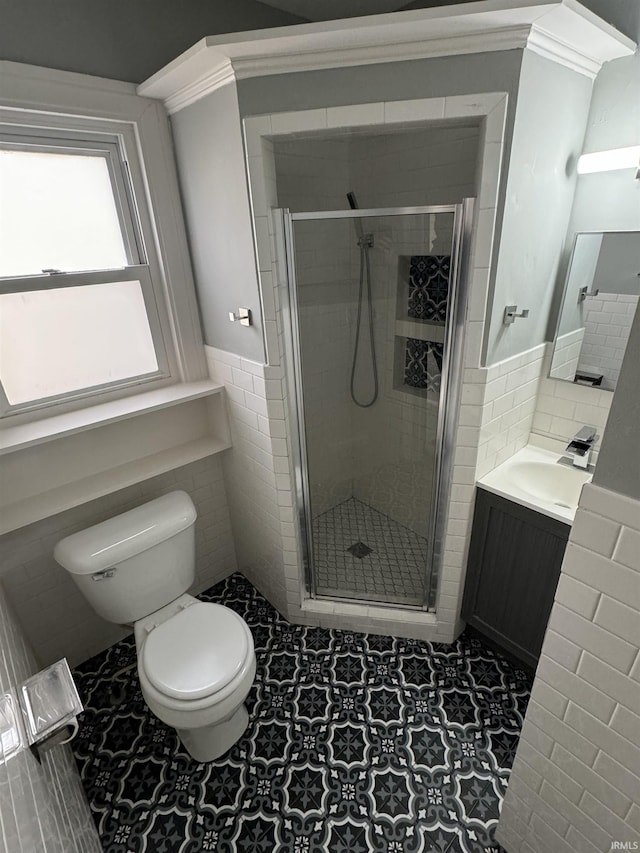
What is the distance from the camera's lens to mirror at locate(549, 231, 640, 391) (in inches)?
65.1

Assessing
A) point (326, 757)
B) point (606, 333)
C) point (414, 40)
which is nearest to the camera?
point (414, 40)

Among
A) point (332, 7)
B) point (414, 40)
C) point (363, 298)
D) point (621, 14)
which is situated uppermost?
point (332, 7)

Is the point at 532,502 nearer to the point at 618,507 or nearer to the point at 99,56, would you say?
the point at 618,507

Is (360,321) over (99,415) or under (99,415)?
over

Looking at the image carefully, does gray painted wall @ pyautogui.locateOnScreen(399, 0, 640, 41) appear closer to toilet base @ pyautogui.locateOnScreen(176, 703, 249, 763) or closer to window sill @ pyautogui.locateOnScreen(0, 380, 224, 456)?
window sill @ pyautogui.locateOnScreen(0, 380, 224, 456)

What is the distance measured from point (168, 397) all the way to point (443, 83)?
152 cm

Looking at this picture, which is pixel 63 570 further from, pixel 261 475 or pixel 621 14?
pixel 621 14

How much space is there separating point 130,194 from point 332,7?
1165mm

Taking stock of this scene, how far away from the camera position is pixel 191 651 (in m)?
1.59

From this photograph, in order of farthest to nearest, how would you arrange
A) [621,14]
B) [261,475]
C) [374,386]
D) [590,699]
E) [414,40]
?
[374,386] → [261,475] → [621,14] → [414,40] → [590,699]

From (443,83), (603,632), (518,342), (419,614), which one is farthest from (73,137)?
(419,614)

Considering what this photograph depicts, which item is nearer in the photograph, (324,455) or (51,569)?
(51,569)

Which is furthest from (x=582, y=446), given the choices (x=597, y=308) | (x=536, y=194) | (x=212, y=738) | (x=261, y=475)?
(x=212, y=738)

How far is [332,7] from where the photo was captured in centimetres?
182
